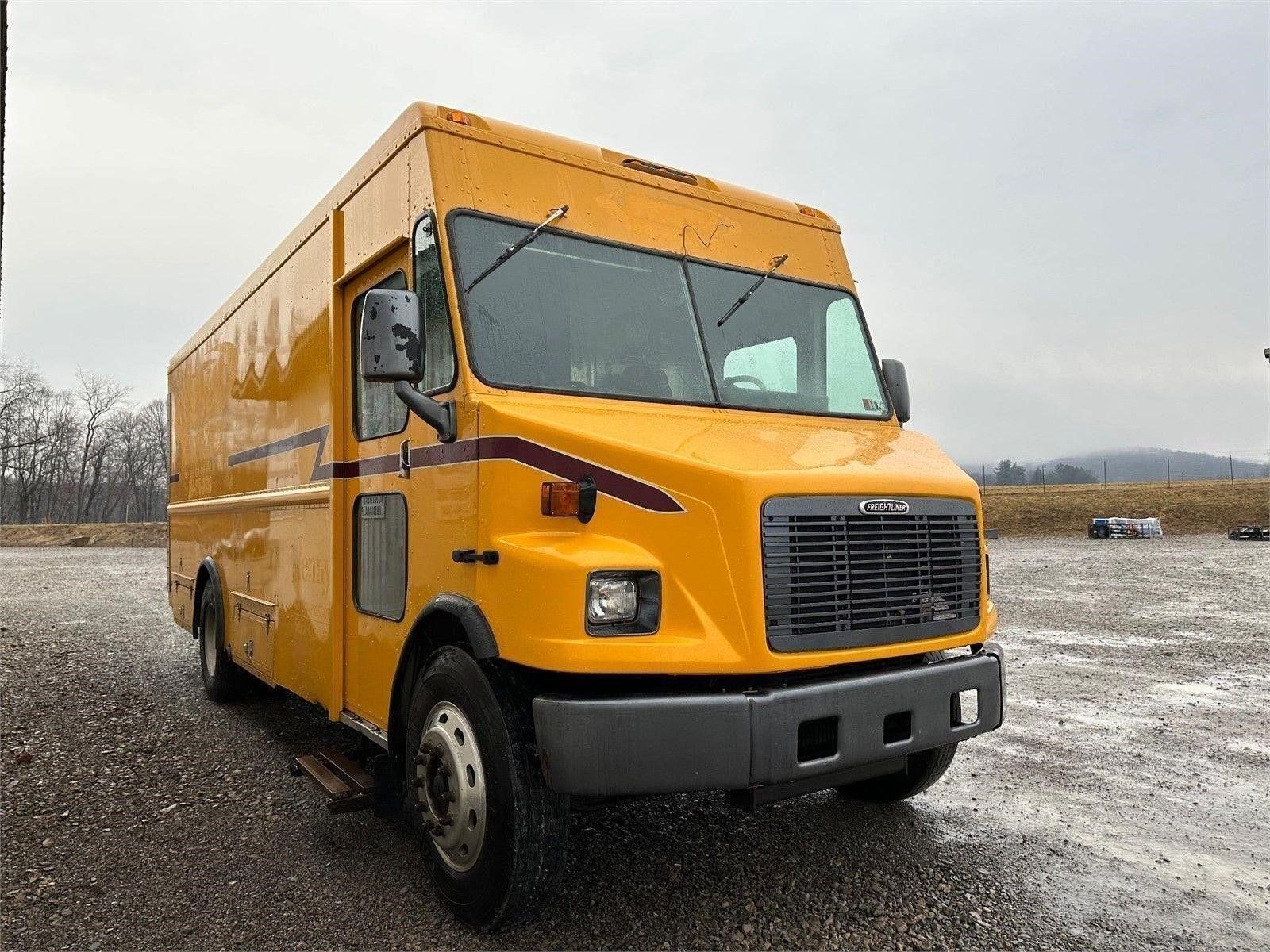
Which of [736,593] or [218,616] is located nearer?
[736,593]

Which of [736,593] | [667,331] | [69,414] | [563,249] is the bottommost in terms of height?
[736,593]

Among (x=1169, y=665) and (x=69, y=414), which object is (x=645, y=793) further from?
(x=69, y=414)

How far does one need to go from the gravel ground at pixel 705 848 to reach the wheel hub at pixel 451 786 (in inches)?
12.4

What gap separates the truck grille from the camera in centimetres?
342

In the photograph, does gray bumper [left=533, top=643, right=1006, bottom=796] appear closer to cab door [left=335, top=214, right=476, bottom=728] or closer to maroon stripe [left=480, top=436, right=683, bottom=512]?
maroon stripe [left=480, top=436, right=683, bottom=512]

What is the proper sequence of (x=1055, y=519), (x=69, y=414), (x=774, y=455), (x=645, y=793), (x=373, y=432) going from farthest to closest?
(x=69, y=414)
(x=1055, y=519)
(x=373, y=432)
(x=774, y=455)
(x=645, y=793)

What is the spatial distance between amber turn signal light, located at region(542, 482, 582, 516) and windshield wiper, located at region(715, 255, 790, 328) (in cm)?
139

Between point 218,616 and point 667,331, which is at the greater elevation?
point 667,331

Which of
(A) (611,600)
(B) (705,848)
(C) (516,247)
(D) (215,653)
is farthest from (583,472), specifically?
(D) (215,653)

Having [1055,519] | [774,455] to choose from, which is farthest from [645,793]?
[1055,519]

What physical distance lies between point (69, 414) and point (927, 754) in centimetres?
8115

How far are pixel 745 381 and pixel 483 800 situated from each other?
7.23 ft

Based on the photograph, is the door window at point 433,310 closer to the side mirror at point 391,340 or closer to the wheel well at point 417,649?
the side mirror at point 391,340

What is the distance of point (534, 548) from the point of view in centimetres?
337
